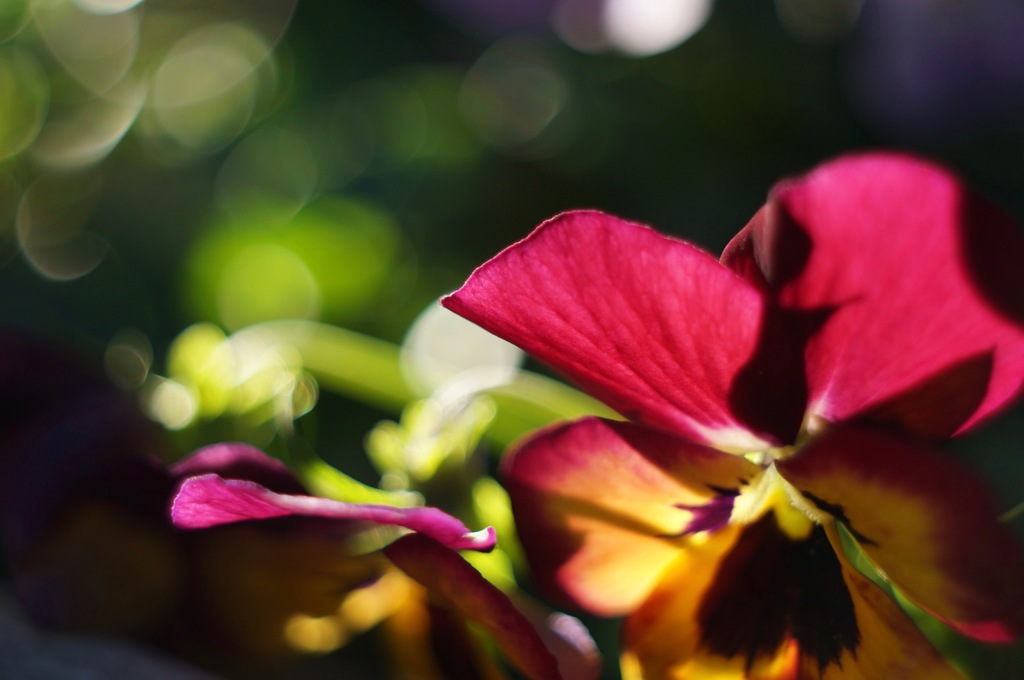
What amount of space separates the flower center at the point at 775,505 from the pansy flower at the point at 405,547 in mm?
72

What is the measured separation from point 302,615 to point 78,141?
763mm

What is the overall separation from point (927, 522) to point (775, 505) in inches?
3.3

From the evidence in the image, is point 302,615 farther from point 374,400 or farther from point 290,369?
point 374,400

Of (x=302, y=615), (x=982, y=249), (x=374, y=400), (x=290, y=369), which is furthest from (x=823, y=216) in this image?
(x=374, y=400)

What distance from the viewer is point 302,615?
1.39 ft

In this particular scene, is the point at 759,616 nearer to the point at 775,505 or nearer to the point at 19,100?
the point at 775,505

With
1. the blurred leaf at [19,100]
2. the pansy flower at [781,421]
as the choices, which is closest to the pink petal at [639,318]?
the pansy flower at [781,421]

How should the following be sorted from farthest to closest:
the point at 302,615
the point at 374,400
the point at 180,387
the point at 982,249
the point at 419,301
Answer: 1. the point at 419,301
2. the point at 374,400
3. the point at 180,387
4. the point at 302,615
5. the point at 982,249

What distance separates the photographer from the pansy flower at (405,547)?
0.31 metres

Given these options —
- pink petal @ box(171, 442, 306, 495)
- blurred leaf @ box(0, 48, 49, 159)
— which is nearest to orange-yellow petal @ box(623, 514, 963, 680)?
pink petal @ box(171, 442, 306, 495)

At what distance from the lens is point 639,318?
30cm

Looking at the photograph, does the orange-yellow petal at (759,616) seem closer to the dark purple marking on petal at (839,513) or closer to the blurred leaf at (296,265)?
the dark purple marking on petal at (839,513)

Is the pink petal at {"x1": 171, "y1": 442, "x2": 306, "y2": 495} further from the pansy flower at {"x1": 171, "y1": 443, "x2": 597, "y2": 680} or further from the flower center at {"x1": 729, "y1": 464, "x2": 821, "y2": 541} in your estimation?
the flower center at {"x1": 729, "y1": 464, "x2": 821, "y2": 541}

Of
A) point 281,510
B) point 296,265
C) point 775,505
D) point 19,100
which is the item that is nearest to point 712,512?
point 775,505
